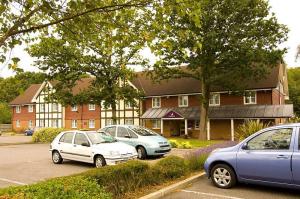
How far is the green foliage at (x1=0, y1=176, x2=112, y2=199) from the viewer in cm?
559

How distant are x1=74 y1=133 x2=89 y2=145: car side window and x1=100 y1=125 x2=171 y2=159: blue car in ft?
9.78

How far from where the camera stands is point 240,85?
3362 cm

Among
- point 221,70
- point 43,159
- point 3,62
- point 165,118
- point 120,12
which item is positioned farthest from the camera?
point 165,118

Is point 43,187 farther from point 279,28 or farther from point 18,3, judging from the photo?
point 279,28

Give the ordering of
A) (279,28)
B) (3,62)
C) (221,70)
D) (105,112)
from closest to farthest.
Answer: (3,62), (279,28), (221,70), (105,112)

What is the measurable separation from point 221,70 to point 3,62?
28.2m

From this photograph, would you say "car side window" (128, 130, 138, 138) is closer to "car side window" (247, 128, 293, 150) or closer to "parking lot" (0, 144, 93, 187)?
"parking lot" (0, 144, 93, 187)

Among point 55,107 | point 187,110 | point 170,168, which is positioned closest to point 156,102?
point 187,110

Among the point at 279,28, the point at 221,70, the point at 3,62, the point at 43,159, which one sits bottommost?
the point at 43,159

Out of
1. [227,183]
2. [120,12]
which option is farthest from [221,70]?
[120,12]

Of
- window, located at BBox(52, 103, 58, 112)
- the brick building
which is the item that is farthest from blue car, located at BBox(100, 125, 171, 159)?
window, located at BBox(52, 103, 58, 112)

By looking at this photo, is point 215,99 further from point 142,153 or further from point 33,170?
point 33,170

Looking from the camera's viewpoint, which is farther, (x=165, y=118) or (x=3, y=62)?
(x=165, y=118)

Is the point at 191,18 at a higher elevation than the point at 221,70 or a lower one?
lower
